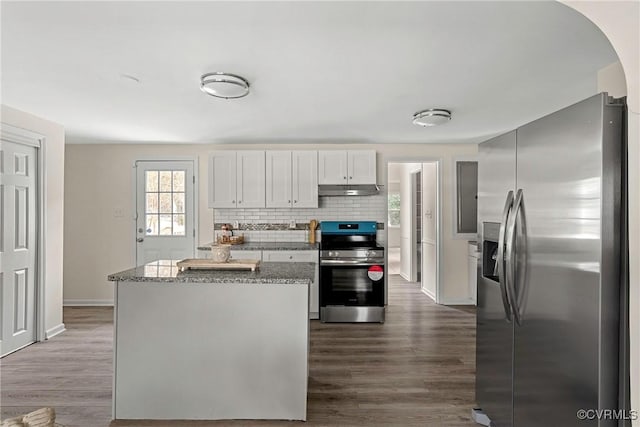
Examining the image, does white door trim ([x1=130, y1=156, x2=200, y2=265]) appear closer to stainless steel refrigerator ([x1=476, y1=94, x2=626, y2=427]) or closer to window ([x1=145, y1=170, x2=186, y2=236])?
window ([x1=145, y1=170, x2=186, y2=236])

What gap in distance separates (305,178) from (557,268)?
3.81 m

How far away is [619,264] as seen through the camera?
57.2 inches

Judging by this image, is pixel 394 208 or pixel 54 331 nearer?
pixel 54 331

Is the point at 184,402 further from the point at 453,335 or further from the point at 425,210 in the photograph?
the point at 425,210

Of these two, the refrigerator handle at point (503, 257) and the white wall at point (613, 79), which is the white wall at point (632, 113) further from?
the white wall at point (613, 79)

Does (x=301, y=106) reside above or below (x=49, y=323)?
above

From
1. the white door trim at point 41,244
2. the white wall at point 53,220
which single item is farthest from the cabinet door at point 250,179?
the white door trim at point 41,244

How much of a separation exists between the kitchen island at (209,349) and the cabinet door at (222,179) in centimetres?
282

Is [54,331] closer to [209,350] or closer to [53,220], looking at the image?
[53,220]

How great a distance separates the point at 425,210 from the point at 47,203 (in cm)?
510

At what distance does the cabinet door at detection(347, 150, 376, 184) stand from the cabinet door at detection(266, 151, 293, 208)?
32.3 inches

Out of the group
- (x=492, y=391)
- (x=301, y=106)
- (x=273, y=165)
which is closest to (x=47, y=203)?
(x=273, y=165)

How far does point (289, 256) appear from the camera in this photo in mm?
4895

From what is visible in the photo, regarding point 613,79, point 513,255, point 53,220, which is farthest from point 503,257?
point 53,220
